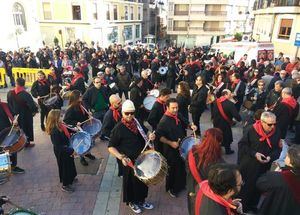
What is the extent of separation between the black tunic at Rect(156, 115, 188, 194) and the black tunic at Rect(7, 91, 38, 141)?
4153 millimetres

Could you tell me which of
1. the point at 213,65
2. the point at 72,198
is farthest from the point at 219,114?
the point at 213,65

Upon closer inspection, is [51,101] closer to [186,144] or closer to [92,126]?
[92,126]

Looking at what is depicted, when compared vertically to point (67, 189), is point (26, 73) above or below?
above

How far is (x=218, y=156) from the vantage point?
370 centimetres

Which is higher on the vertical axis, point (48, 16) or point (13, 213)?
point (48, 16)

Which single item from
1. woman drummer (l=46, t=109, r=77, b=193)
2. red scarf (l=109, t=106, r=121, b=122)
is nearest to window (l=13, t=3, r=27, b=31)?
red scarf (l=109, t=106, r=121, b=122)

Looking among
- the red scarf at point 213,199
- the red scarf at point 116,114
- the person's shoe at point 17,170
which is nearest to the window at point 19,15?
the person's shoe at point 17,170

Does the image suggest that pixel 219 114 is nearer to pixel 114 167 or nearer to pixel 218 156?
pixel 114 167

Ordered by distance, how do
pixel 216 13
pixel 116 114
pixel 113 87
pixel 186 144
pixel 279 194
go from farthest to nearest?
pixel 216 13 < pixel 113 87 < pixel 116 114 < pixel 186 144 < pixel 279 194

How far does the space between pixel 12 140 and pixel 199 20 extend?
1893 inches

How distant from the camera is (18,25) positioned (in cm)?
2741

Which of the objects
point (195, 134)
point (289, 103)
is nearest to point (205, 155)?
point (195, 134)

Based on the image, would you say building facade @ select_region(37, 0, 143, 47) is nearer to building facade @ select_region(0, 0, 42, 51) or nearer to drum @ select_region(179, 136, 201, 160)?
building facade @ select_region(0, 0, 42, 51)

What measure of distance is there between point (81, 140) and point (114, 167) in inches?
60.8
